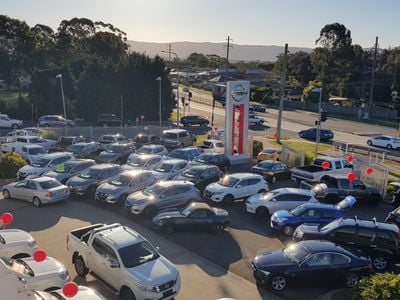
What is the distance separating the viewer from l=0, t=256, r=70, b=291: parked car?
1138cm

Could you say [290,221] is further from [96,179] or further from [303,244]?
[96,179]

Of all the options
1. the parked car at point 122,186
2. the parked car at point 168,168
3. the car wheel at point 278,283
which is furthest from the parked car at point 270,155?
the car wheel at point 278,283

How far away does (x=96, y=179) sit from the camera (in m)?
22.2

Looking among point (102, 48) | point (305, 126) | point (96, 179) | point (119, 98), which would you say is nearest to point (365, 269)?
point (96, 179)

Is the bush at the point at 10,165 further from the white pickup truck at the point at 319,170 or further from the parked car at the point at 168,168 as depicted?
the white pickup truck at the point at 319,170

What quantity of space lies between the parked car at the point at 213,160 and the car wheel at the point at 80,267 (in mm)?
13327

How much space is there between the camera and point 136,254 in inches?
477

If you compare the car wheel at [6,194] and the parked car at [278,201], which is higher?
the parked car at [278,201]

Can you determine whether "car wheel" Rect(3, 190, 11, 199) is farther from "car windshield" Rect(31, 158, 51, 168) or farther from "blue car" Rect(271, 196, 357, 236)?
"blue car" Rect(271, 196, 357, 236)

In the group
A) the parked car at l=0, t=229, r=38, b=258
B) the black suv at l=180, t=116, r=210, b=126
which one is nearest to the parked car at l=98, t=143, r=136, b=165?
the parked car at l=0, t=229, r=38, b=258

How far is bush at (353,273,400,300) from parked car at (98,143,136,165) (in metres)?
20.3

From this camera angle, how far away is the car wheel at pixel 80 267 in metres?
13.2

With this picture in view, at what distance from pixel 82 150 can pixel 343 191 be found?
696 inches

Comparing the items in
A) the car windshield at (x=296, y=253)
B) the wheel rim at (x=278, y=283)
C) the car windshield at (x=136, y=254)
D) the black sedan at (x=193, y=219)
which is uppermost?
the car windshield at (x=136, y=254)
